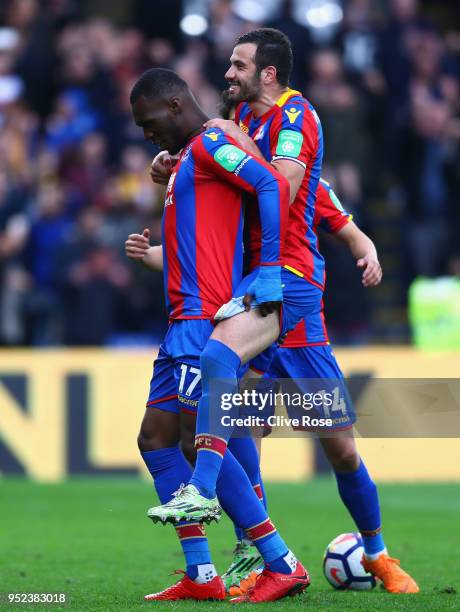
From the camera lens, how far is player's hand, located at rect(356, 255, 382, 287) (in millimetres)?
5934

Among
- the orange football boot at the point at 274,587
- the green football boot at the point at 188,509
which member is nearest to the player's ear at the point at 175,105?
the green football boot at the point at 188,509

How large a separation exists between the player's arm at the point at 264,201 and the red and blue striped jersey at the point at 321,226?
0.69 meters

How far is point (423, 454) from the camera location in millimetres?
11969

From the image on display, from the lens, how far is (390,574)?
6047 mm

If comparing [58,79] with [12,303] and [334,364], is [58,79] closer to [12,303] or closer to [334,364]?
[12,303]

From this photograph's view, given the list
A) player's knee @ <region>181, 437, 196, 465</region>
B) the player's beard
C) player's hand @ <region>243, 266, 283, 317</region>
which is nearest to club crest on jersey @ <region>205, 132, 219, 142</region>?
the player's beard

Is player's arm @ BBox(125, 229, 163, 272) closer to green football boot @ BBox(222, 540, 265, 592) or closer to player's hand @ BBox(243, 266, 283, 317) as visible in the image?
player's hand @ BBox(243, 266, 283, 317)

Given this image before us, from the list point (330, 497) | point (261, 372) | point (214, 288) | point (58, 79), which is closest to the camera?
point (214, 288)

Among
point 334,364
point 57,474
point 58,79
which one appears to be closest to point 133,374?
point 57,474

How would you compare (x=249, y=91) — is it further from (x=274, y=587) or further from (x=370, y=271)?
(x=274, y=587)

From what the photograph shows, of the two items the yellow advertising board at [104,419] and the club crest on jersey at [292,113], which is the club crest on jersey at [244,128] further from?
the yellow advertising board at [104,419]

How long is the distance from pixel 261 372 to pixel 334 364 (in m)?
0.41

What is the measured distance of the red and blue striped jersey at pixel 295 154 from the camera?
556cm

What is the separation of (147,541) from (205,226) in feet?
10.3
